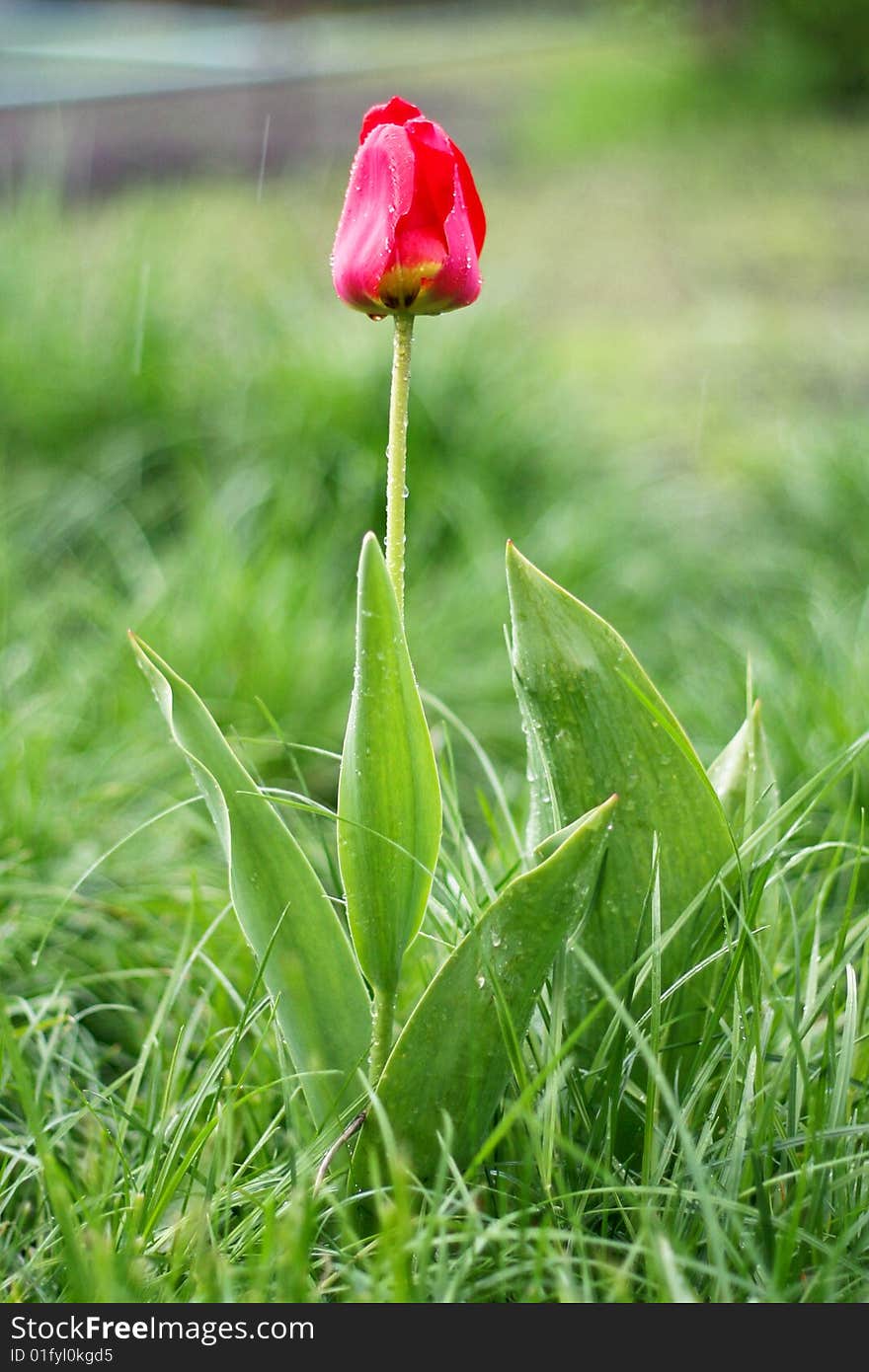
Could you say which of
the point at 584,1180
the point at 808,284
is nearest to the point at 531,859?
the point at 584,1180

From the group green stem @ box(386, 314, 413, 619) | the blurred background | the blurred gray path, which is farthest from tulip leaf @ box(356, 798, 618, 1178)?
the blurred gray path

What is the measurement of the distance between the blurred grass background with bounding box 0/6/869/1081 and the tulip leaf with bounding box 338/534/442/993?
58 cm

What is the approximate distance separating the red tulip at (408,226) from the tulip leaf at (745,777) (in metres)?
0.44

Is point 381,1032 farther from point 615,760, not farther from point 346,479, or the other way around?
point 346,479

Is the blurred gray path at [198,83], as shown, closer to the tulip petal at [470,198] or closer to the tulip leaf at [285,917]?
the tulip petal at [470,198]

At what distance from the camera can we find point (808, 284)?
5207 mm

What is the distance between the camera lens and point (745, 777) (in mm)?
1112

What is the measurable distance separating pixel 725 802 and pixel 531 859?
0.86 ft

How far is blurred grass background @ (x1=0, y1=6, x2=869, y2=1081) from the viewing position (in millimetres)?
1788

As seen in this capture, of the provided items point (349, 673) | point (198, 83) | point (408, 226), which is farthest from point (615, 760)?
point (198, 83)

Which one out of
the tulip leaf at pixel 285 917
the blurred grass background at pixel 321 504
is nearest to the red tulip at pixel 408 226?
the tulip leaf at pixel 285 917

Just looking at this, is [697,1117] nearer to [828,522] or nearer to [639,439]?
[828,522]

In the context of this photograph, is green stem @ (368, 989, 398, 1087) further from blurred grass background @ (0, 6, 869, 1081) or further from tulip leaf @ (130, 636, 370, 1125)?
blurred grass background @ (0, 6, 869, 1081)

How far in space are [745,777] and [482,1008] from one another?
1.11 feet
